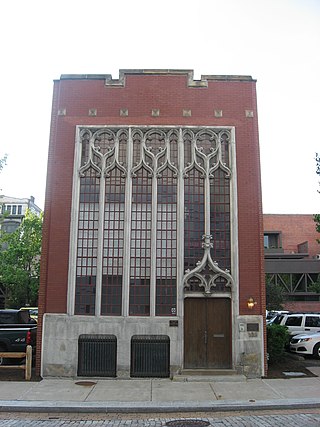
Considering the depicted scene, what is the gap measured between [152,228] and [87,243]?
7.23ft

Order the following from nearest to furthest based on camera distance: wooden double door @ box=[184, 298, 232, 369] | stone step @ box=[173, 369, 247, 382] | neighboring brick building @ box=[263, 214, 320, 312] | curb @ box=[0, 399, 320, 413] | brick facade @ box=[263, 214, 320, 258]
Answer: curb @ box=[0, 399, 320, 413]
stone step @ box=[173, 369, 247, 382]
wooden double door @ box=[184, 298, 232, 369]
neighboring brick building @ box=[263, 214, 320, 312]
brick facade @ box=[263, 214, 320, 258]

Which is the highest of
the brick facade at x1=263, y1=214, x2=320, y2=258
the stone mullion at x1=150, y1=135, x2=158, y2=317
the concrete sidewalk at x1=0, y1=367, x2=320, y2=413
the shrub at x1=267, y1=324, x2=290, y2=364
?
Answer: the brick facade at x1=263, y1=214, x2=320, y2=258

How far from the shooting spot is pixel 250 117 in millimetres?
14711

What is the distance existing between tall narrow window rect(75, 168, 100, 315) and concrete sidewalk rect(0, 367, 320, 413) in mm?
2426

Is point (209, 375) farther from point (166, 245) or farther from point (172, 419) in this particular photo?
point (166, 245)

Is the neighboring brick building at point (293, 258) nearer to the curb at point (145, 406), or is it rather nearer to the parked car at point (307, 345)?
the parked car at point (307, 345)

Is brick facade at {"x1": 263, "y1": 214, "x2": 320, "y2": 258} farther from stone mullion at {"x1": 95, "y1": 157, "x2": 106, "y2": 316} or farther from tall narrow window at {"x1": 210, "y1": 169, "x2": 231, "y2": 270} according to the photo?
stone mullion at {"x1": 95, "y1": 157, "x2": 106, "y2": 316}

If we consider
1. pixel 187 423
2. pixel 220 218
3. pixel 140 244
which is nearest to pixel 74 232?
pixel 140 244

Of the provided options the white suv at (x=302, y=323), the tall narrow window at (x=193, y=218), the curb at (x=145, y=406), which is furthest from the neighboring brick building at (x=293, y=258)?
the curb at (x=145, y=406)

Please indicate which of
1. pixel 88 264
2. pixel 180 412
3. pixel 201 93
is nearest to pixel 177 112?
pixel 201 93

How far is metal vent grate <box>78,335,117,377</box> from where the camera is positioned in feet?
43.4

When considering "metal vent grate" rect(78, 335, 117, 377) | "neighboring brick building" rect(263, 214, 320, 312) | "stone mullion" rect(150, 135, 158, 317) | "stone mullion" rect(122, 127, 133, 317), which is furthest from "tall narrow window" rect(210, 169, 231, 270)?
"neighboring brick building" rect(263, 214, 320, 312)

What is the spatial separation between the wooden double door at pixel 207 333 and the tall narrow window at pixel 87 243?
314cm

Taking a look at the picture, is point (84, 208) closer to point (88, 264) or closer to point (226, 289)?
point (88, 264)
